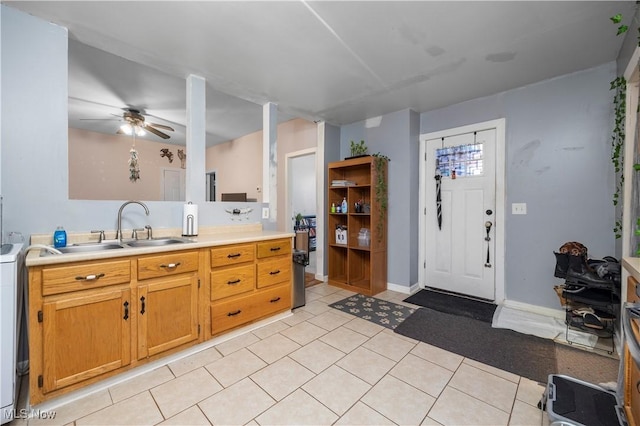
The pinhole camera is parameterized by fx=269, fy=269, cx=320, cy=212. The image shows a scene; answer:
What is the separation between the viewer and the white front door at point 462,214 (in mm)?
3223

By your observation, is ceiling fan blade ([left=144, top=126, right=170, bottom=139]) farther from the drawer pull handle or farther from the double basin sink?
the drawer pull handle

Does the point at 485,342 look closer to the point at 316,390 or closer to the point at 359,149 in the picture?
the point at 316,390

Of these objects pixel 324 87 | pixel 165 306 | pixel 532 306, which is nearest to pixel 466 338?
pixel 532 306

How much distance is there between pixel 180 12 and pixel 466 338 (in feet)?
A: 11.1

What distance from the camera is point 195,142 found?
2633mm

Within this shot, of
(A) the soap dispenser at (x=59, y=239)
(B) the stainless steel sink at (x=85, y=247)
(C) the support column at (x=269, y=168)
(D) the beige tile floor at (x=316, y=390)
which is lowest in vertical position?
(D) the beige tile floor at (x=316, y=390)

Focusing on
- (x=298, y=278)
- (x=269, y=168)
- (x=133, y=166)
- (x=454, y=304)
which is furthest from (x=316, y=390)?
(x=133, y=166)

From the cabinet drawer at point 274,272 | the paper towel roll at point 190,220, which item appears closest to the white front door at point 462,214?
the cabinet drawer at point 274,272

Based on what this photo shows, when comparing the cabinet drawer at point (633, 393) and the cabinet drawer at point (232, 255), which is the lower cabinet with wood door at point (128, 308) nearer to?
the cabinet drawer at point (232, 255)

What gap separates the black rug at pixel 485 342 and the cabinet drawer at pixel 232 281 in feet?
4.80

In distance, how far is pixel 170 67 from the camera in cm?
253

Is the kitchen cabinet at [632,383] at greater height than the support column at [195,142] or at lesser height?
lesser

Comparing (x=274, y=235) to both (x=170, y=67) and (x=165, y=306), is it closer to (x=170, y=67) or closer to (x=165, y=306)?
(x=165, y=306)

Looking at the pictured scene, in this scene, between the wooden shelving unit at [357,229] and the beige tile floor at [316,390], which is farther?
the wooden shelving unit at [357,229]
